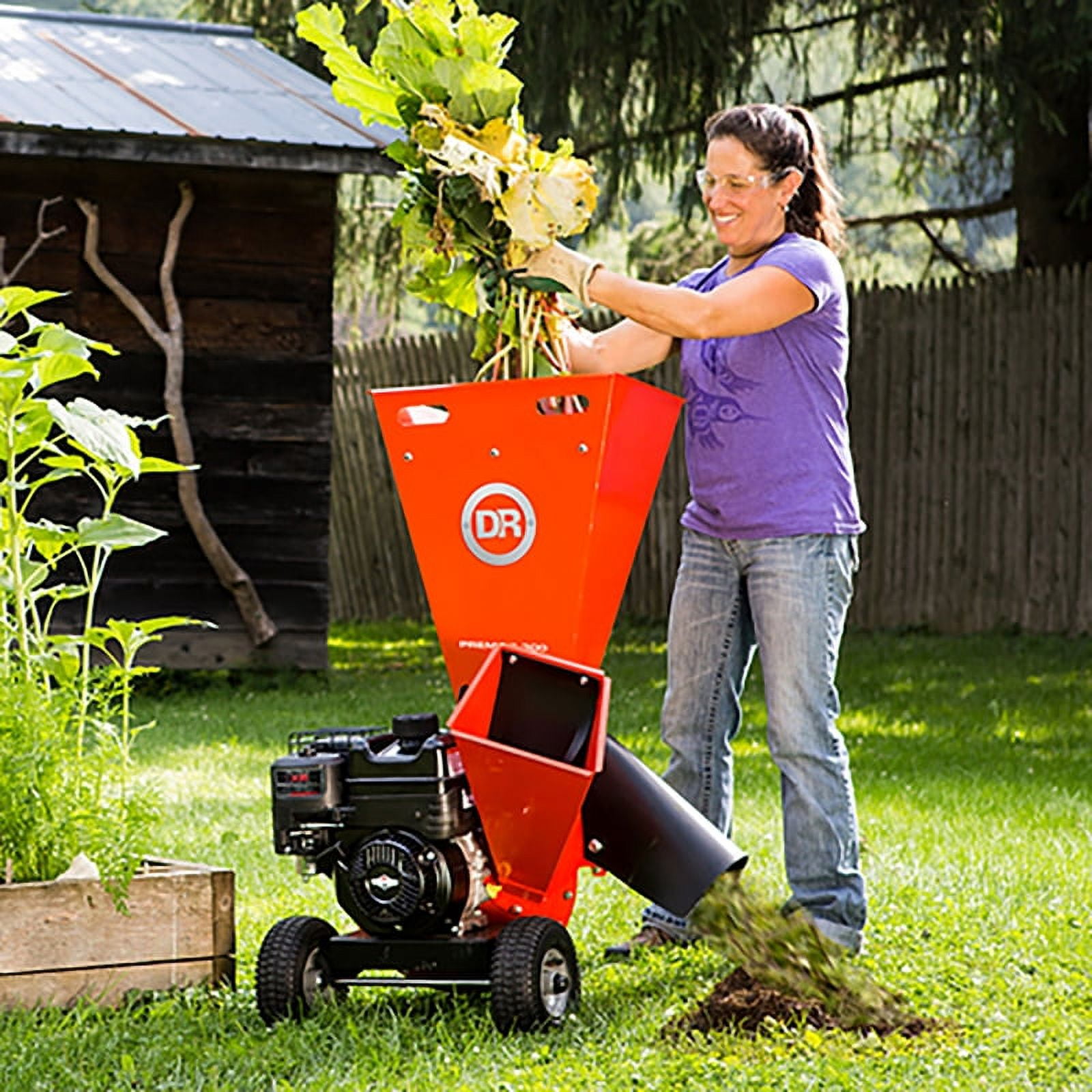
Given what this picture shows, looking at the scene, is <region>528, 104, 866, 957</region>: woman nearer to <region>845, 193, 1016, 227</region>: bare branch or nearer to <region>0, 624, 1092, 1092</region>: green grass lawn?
<region>0, 624, 1092, 1092</region>: green grass lawn

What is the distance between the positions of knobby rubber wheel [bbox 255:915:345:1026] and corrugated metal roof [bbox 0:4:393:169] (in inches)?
211

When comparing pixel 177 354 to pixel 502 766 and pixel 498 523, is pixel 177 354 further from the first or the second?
pixel 502 766

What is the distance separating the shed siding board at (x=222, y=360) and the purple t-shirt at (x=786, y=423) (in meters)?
5.91

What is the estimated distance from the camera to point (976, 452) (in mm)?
11867

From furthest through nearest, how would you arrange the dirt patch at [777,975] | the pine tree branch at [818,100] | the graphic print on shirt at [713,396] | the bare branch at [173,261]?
the pine tree branch at [818,100], the bare branch at [173,261], the graphic print on shirt at [713,396], the dirt patch at [777,975]

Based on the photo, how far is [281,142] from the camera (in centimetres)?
914

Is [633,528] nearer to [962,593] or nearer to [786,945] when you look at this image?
[786,945]

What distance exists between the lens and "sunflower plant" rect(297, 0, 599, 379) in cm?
389

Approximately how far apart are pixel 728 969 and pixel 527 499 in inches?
44.9

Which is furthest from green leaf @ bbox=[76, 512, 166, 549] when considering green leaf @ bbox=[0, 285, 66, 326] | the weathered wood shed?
the weathered wood shed

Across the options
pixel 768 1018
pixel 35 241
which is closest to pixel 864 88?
pixel 35 241

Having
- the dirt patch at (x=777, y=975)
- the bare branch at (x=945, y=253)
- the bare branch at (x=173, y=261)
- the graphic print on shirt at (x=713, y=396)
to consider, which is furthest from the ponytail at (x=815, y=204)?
the bare branch at (x=945, y=253)

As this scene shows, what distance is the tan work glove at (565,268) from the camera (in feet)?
12.9

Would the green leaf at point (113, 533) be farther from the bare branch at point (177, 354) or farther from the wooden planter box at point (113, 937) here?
the bare branch at point (177, 354)
